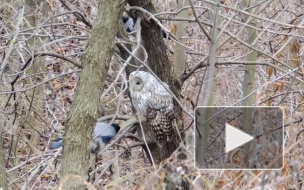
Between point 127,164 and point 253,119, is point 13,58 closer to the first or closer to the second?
point 127,164

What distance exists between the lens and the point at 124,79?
3381mm

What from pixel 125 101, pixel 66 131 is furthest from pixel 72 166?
pixel 125 101

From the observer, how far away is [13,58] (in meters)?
5.89

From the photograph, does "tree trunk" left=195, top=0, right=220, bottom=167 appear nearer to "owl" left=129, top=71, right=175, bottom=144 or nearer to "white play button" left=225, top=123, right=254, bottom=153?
"white play button" left=225, top=123, right=254, bottom=153

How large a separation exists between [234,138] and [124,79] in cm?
72

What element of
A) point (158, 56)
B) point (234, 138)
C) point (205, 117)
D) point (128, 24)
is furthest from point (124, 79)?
point (128, 24)

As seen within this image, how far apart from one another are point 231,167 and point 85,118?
2.66 ft

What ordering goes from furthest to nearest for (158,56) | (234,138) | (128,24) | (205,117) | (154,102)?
(128,24)
(158,56)
(154,102)
(205,117)
(234,138)

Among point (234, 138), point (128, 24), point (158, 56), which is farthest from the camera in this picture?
point (128, 24)
